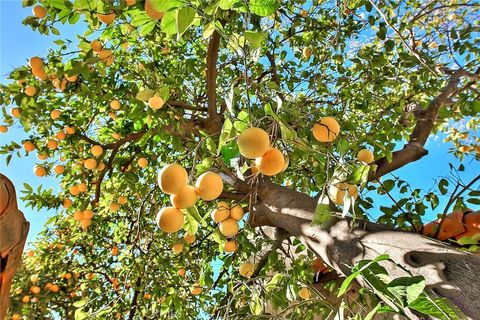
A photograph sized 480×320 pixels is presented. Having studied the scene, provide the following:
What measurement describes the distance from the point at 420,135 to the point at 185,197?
1991mm

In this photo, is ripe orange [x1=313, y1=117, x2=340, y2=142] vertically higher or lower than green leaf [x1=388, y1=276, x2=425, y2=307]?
higher

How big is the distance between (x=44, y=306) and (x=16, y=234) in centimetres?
291

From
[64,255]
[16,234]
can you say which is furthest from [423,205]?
[64,255]

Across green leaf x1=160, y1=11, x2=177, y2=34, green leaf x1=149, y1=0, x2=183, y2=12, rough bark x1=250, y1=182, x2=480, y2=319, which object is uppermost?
green leaf x1=160, y1=11, x2=177, y2=34

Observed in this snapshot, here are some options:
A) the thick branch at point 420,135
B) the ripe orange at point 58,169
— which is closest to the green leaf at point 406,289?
the thick branch at point 420,135

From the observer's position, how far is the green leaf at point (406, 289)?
1.85 ft

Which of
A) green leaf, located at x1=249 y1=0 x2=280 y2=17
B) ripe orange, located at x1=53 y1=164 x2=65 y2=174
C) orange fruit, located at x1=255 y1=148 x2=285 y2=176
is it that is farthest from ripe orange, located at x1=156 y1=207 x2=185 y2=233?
ripe orange, located at x1=53 y1=164 x2=65 y2=174

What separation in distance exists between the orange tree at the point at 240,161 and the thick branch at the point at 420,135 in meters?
0.01

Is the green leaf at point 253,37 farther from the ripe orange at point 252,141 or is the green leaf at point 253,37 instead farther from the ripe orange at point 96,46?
the ripe orange at point 96,46

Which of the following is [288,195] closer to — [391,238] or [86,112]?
[391,238]

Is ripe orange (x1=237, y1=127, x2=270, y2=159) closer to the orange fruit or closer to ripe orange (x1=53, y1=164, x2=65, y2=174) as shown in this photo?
the orange fruit

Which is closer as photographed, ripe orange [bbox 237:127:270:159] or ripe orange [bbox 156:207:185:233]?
ripe orange [bbox 237:127:270:159]

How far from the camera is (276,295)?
161 cm

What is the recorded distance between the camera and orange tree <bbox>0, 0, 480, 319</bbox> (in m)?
0.98
